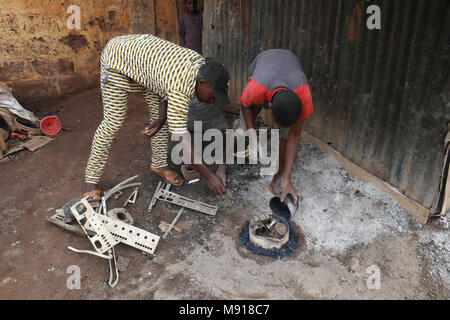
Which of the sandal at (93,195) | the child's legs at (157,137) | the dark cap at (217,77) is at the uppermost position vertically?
the dark cap at (217,77)

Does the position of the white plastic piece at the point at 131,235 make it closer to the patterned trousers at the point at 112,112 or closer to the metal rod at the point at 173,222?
the metal rod at the point at 173,222

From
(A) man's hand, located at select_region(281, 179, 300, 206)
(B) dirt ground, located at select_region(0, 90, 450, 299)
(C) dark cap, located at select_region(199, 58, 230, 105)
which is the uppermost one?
(C) dark cap, located at select_region(199, 58, 230, 105)

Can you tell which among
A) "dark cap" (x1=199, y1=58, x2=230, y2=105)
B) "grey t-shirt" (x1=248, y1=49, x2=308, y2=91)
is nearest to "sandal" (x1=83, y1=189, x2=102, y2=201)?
"dark cap" (x1=199, y1=58, x2=230, y2=105)

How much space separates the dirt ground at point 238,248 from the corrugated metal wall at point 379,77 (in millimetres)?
351

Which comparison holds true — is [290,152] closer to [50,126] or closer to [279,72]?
[279,72]

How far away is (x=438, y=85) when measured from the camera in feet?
8.39

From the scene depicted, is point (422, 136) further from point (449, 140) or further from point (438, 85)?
point (438, 85)

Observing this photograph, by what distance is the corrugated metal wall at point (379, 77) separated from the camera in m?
2.59

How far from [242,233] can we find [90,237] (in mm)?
1294

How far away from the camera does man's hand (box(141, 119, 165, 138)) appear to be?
3279 millimetres

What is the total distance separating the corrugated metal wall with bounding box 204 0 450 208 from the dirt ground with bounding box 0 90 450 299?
351 millimetres

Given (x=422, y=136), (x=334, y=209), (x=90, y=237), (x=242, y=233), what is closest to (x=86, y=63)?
(x=90, y=237)

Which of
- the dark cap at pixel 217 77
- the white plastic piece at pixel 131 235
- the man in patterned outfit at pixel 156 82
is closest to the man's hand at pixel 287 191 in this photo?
the man in patterned outfit at pixel 156 82

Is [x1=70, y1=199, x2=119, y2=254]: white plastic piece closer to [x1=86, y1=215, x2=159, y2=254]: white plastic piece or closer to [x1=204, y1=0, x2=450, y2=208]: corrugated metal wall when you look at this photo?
[x1=86, y1=215, x2=159, y2=254]: white plastic piece
